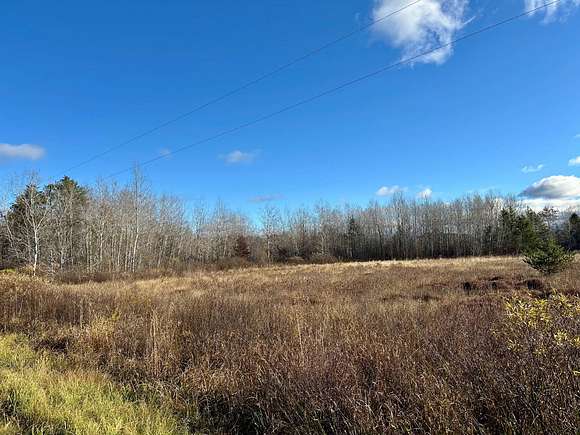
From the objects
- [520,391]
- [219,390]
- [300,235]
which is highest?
[300,235]

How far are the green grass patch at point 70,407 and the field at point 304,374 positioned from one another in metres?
0.02

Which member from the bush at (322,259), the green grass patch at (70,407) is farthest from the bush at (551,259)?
the bush at (322,259)

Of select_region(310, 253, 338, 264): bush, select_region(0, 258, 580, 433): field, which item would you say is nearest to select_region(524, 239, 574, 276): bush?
select_region(0, 258, 580, 433): field

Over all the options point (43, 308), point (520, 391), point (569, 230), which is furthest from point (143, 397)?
point (569, 230)

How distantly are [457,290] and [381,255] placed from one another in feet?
198

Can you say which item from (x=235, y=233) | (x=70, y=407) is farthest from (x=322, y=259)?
(x=70, y=407)

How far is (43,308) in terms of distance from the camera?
9.85m

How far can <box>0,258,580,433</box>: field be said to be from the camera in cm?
317

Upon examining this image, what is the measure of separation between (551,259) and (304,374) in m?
14.9

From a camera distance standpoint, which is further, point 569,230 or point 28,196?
point 569,230

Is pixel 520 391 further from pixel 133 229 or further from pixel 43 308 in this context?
pixel 133 229

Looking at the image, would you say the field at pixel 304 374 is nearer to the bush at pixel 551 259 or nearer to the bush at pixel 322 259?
the bush at pixel 551 259

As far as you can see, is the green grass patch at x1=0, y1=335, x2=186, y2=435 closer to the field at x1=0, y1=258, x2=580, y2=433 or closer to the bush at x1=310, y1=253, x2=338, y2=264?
the field at x1=0, y1=258, x2=580, y2=433

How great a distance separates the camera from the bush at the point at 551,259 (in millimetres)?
14914
